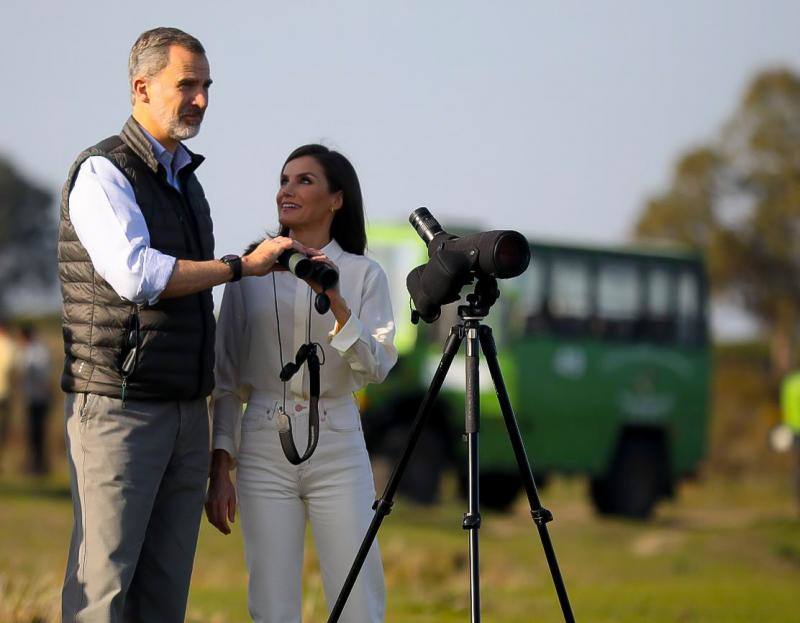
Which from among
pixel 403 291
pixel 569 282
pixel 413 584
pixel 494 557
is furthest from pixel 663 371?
pixel 413 584

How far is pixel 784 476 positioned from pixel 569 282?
12.9 m

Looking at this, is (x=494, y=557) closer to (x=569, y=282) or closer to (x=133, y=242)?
(x=569, y=282)

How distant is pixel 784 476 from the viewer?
3094cm

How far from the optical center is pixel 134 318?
14.6ft

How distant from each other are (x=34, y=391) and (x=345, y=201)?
14.4 m

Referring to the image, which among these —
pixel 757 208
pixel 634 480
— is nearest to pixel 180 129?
pixel 634 480

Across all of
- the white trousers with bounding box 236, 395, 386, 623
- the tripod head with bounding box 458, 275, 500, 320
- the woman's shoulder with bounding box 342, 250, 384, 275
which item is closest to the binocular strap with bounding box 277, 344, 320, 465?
the white trousers with bounding box 236, 395, 386, 623

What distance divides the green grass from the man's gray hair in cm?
258

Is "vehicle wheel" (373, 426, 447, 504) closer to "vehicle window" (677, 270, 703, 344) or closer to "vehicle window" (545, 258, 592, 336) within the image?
"vehicle window" (545, 258, 592, 336)

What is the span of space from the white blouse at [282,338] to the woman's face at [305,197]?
0.12 metres

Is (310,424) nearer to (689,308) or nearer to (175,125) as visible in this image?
(175,125)

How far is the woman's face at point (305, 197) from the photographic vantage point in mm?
4887

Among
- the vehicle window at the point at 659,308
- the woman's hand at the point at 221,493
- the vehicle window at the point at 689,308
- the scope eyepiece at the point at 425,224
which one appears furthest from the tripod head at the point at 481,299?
the vehicle window at the point at 689,308

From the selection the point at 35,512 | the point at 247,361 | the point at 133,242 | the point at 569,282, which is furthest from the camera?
the point at 569,282
